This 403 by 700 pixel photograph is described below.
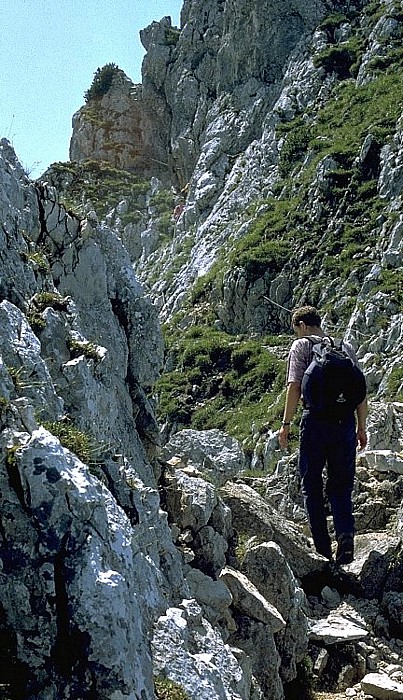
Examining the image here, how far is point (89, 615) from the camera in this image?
4.15 meters

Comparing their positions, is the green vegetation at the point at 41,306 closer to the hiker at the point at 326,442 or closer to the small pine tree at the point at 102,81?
the hiker at the point at 326,442

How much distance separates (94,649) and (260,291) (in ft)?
108

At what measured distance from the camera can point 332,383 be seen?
8.31 metres

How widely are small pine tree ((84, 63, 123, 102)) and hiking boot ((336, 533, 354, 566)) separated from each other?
67.7m

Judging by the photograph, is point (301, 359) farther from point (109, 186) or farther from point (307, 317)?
point (109, 186)

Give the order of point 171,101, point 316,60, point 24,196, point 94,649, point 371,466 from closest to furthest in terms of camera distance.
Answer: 1. point 94,649
2. point 24,196
3. point 371,466
4. point 316,60
5. point 171,101

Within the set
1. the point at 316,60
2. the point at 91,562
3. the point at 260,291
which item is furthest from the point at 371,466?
the point at 316,60

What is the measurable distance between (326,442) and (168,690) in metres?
4.43

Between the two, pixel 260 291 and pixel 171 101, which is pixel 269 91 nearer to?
pixel 171 101

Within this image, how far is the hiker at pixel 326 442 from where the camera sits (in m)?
8.58

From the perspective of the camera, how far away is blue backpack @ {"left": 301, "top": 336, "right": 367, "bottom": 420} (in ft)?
27.2

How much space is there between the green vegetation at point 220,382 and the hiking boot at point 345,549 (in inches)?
794

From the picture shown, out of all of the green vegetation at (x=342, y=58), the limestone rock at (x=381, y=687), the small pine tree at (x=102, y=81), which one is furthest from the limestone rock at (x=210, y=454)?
the small pine tree at (x=102, y=81)

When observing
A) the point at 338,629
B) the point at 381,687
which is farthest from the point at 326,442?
the point at 381,687
